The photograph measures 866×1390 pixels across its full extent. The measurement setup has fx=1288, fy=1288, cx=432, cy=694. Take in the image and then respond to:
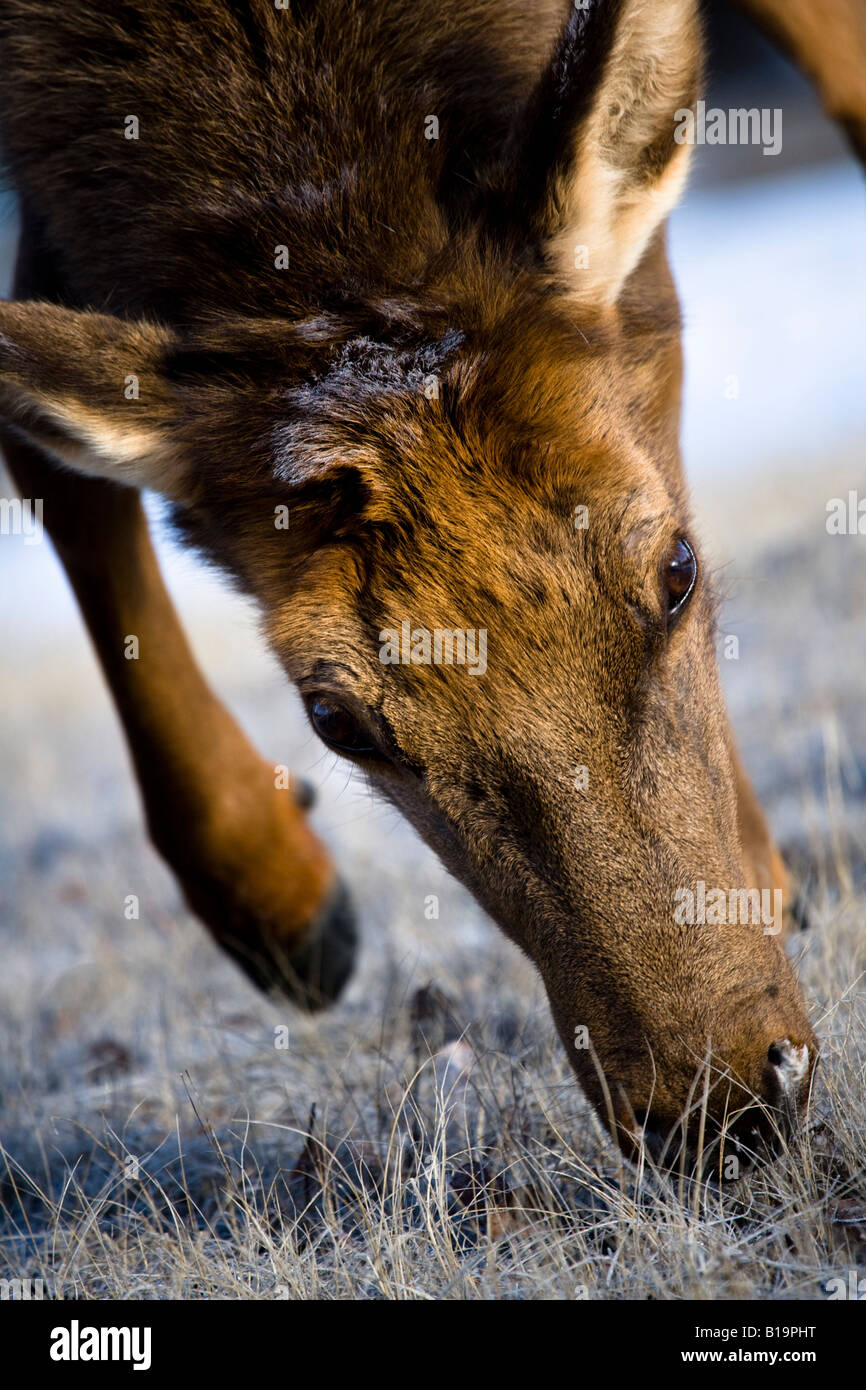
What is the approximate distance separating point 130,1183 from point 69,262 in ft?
8.92

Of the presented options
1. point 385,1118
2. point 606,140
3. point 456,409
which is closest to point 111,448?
point 456,409

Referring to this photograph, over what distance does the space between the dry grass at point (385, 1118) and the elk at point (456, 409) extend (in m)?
0.28

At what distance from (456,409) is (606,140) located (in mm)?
773

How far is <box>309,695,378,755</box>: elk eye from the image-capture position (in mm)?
3062

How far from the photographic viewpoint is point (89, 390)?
3.06 meters

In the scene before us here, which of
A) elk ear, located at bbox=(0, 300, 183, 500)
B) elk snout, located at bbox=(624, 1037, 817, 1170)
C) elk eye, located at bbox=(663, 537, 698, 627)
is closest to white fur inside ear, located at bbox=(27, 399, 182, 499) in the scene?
elk ear, located at bbox=(0, 300, 183, 500)

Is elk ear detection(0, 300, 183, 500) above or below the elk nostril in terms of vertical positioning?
above

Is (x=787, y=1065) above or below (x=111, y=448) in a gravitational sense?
below

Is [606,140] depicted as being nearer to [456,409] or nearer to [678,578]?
[456,409]

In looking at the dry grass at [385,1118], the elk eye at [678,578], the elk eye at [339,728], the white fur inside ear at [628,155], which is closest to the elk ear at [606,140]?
the white fur inside ear at [628,155]

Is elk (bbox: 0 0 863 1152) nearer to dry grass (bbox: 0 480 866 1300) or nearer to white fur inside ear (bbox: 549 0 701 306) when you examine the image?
white fur inside ear (bbox: 549 0 701 306)

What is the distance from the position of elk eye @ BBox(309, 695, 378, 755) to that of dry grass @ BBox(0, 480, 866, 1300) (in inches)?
24.8

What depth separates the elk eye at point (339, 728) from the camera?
10.0 ft

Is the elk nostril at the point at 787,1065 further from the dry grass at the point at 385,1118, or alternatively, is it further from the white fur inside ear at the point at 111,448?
the white fur inside ear at the point at 111,448
